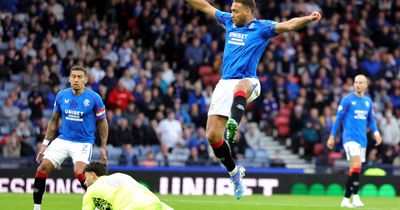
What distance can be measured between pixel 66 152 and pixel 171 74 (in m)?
→ 11.4

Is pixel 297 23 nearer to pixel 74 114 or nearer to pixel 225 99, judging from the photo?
pixel 225 99

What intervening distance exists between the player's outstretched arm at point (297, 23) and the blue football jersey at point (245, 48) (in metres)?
0.35

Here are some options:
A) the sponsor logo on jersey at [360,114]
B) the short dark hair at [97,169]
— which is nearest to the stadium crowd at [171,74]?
the sponsor logo on jersey at [360,114]

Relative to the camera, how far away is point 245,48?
45.9 feet

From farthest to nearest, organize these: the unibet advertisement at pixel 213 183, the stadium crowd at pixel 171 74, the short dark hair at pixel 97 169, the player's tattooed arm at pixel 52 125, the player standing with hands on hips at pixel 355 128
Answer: the stadium crowd at pixel 171 74 → the unibet advertisement at pixel 213 183 → the player standing with hands on hips at pixel 355 128 → the player's tattooed arm at pixel 52 125 → the short dark hair at pixel 97 169

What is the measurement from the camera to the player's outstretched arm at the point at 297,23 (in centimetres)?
1280

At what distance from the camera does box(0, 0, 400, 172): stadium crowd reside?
80.9 ft

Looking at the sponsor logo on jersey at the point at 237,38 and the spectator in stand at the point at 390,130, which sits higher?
the sponsor logo on jersey at the point at 237,38

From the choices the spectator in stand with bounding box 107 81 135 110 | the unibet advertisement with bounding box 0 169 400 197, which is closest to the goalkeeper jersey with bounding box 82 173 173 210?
the unibet advertisement with bounding box 0 169 400 197

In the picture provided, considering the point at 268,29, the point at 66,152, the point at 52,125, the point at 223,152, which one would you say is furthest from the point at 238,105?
the point at 52,125

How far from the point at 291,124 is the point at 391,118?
2.78 m

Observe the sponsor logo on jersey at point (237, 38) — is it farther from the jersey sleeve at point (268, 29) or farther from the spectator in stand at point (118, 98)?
the spectator in stand at point (118, 98)

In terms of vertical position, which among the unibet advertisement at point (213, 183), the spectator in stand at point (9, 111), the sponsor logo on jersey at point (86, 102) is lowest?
the unibet advertisement at point (213, 183)

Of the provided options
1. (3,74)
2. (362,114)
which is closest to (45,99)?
(3,74)
